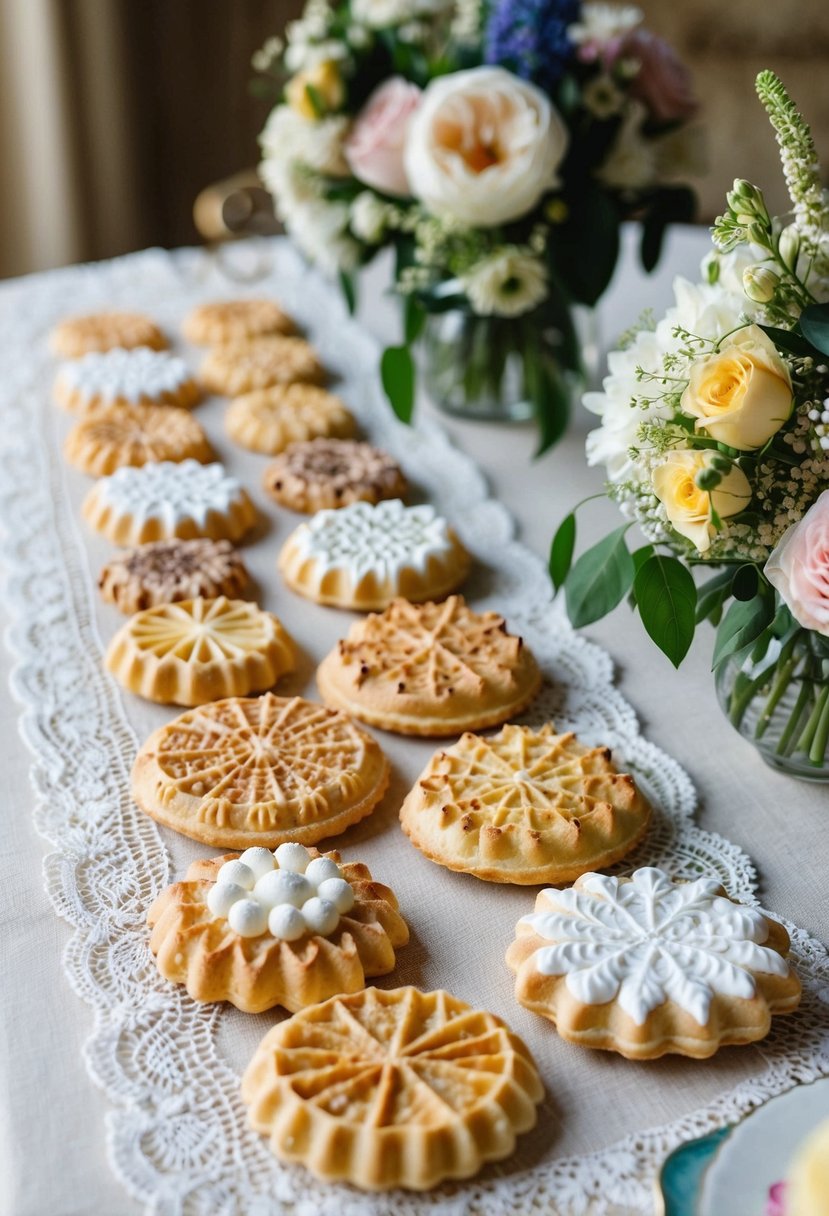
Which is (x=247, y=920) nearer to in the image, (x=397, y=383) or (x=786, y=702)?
(x=786, y=702)

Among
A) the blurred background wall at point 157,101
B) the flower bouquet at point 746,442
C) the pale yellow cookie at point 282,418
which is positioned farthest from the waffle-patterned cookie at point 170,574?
the blurred background wall at point 157,101

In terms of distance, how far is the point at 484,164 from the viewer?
169 centimetres

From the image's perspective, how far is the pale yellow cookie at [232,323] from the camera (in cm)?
213

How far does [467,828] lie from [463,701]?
8.7 inches

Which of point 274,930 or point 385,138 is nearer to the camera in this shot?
point 274,930

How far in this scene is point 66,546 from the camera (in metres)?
1.67

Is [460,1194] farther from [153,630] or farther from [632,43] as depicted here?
[632,43]

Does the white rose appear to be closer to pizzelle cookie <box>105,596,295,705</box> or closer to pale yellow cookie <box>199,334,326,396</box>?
pale yellow cookie <box>199,334,326,396</box>

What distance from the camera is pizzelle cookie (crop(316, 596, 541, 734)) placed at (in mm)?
1308

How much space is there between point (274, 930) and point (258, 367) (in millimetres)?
1204

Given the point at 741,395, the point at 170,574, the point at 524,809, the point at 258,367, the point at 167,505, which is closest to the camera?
the point at 741,395

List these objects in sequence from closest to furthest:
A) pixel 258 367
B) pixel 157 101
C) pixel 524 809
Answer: pixel 524 809 → pixel 258 367 → pixel 157 101

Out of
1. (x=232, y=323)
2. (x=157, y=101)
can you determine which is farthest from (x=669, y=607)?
(x=157, y=101)

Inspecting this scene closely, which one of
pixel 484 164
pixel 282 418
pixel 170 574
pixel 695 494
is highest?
pixel 484 164
